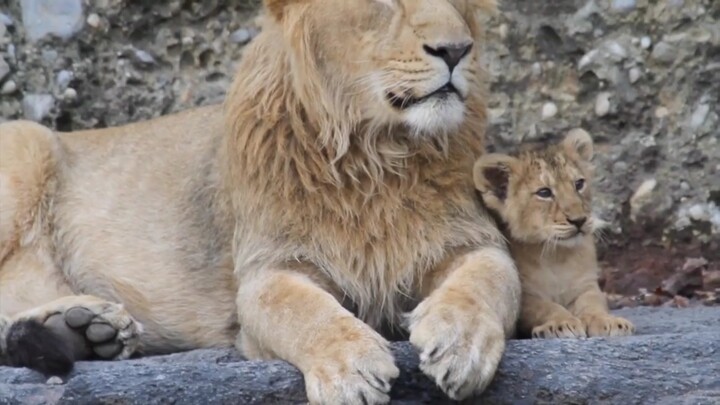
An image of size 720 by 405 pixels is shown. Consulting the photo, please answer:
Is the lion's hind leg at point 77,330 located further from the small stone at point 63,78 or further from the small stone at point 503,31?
the small stone at point 503,31

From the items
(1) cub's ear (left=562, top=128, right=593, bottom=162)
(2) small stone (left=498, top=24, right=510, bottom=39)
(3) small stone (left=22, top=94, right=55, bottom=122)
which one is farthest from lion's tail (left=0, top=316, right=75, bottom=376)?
(2) small stone (left=498, top=24, right=510, bottom=39)

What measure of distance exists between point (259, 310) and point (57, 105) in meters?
2.38

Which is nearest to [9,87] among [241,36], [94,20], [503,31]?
[94,20]

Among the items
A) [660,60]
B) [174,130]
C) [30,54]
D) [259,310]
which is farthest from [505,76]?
[259,310]

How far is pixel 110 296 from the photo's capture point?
17.1 ft

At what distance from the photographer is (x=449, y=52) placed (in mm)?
4129

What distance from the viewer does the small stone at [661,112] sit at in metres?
6.15

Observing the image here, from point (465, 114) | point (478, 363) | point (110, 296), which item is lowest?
point (110, 296)

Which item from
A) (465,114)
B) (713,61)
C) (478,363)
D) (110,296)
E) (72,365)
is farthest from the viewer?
(713,61)

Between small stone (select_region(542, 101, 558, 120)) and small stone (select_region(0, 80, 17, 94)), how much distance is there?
2109 mm

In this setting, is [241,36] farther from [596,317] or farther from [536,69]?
[596,317]

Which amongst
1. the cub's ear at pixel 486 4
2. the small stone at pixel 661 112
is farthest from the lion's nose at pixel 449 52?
the small stone at pixel 661 112

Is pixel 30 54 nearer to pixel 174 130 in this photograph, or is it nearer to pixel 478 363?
pixel 174 130

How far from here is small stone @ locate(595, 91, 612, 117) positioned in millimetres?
6188
